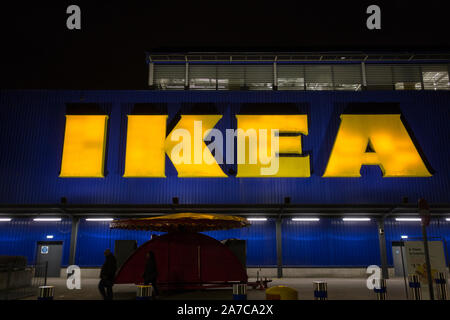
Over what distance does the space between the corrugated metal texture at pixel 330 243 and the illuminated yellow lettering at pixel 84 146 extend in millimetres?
15019

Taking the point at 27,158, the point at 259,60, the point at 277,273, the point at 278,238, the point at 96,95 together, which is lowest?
the point at 277,273

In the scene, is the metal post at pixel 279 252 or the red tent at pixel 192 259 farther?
the metal post at pixel 279 252

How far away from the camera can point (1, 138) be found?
27.7m

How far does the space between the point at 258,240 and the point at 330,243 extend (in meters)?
5.39

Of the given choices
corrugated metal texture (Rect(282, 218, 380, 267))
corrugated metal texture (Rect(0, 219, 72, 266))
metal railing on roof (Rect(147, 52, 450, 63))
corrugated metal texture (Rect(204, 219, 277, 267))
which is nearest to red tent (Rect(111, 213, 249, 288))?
corrugated metal texture (Rect(204, 219, 277, 267))

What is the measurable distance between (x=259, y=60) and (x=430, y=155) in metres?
16.4

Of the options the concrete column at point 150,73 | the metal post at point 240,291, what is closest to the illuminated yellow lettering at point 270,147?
the concrete column at point 150,73

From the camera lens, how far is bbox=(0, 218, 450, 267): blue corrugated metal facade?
25531 millimetres

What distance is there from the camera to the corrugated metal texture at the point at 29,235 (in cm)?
2541

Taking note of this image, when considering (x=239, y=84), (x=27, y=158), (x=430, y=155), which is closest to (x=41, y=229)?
(x=27, y=158)

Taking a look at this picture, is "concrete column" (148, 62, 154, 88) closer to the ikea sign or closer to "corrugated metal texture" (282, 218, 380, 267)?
the ikea sign

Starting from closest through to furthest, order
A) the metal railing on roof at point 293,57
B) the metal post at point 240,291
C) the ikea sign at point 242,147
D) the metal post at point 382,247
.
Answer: the metal post at point 240,291, the metal post at point 382,247, the ikea sign at point 242,147, the metal railing on roof at point 293,57

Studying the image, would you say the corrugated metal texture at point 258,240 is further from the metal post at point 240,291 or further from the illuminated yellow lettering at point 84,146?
the metal post at point 240,291
